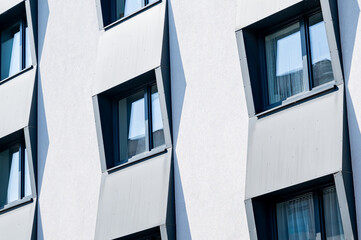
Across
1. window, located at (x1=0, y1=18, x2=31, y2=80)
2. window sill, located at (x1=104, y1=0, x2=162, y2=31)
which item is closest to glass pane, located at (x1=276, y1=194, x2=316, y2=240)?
window sill, located at (x1=104, y1=0, x2=162, y2=31)

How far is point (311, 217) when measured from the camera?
1938cm

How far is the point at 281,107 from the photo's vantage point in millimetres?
20094

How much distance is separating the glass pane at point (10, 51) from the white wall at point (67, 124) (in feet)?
4.97

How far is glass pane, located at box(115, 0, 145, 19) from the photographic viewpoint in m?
24.8

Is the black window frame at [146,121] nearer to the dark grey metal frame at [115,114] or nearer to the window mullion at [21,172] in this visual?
the dark grey metal frame at [115,114]

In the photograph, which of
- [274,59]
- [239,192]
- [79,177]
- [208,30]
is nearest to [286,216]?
[239,192]

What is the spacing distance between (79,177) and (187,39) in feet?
13.9

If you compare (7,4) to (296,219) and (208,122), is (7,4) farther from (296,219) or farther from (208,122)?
(296,219)

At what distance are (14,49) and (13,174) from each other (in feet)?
12.0

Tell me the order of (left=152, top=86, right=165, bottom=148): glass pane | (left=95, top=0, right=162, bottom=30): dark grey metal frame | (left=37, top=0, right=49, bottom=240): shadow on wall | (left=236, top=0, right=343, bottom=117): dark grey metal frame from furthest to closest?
(left=37, top=0, right=49, bottom=240): shadow on wall < (left=95, top=0, right=162, bottom=30): dark grey metal frame < (left=152, top=86, right=165, bottom=148): glass pane < (left=236, top=0, right=343, bottom=117): dark grey metal frame

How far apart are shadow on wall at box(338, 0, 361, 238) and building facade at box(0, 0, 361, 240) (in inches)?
1.0

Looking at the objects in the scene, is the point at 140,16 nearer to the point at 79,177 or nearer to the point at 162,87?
the point at 162,87

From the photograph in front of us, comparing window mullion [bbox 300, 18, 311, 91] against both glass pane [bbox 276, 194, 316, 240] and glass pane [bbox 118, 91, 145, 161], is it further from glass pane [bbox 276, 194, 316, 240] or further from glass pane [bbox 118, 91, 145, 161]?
glass pane [bbox 118, 91, 145, 161]

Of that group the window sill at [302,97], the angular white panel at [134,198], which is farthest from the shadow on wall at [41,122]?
the window sill at [302,97]
